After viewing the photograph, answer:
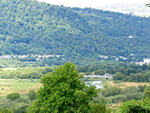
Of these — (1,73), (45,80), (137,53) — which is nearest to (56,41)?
(137,53)

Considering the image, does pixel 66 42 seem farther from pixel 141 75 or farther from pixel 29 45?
pixel 141 75

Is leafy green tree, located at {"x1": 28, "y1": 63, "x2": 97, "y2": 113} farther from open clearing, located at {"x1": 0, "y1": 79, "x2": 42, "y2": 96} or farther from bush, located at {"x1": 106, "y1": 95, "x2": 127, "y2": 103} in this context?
open clearing, located at {"x1": 0, "y1": 79, "x2": 42, "y2": 96}

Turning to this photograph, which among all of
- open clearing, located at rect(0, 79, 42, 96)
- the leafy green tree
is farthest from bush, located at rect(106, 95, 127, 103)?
the leafy green tree

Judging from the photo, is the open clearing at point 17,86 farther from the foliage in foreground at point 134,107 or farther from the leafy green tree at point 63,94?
the foliage in foreground at point 134,107

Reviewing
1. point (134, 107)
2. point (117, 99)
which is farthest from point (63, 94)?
point (117, 99)

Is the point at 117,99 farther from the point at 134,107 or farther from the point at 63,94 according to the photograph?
the point at 134,107

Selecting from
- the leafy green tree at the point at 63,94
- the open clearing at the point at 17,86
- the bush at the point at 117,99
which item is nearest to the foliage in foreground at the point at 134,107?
the leafy green tree at the point at 63,94

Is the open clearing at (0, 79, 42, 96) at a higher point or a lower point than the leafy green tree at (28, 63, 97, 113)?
lower
